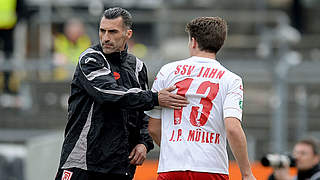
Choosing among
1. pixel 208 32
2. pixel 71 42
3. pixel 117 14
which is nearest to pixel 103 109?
pixel 117 14

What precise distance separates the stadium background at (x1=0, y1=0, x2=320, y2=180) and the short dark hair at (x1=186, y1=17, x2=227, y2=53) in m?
5.76

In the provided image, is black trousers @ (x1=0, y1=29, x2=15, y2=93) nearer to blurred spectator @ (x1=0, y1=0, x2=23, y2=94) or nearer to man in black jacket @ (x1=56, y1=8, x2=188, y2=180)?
blurred spectator @ (x1=0, y1=0, x2=23, y2=94)

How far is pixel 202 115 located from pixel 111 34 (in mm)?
752

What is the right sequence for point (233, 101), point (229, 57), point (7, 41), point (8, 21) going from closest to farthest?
1. point (233, 101)
2. point (229, 57)
3. point (8, 21)
4. point (7, 41)

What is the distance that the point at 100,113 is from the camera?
183 inches

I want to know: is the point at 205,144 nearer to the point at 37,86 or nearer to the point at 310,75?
the point at 310,75

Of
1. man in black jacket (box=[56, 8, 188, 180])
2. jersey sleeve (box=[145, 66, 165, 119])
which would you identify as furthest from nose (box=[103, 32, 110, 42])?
jersey sleeve (box=[145, 66, 165, 119])

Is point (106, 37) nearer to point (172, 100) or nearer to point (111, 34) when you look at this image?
point (111, 34)

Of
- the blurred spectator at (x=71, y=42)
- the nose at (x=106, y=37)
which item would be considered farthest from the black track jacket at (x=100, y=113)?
the blurred spectator at (x=71, y=42)

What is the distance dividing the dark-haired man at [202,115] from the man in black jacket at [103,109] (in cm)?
18

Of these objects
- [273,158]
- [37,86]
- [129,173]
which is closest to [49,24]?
[37,86]

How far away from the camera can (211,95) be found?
4.45 m

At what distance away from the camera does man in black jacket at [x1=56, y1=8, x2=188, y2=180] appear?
4559mm

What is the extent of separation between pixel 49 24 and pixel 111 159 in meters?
11.8
